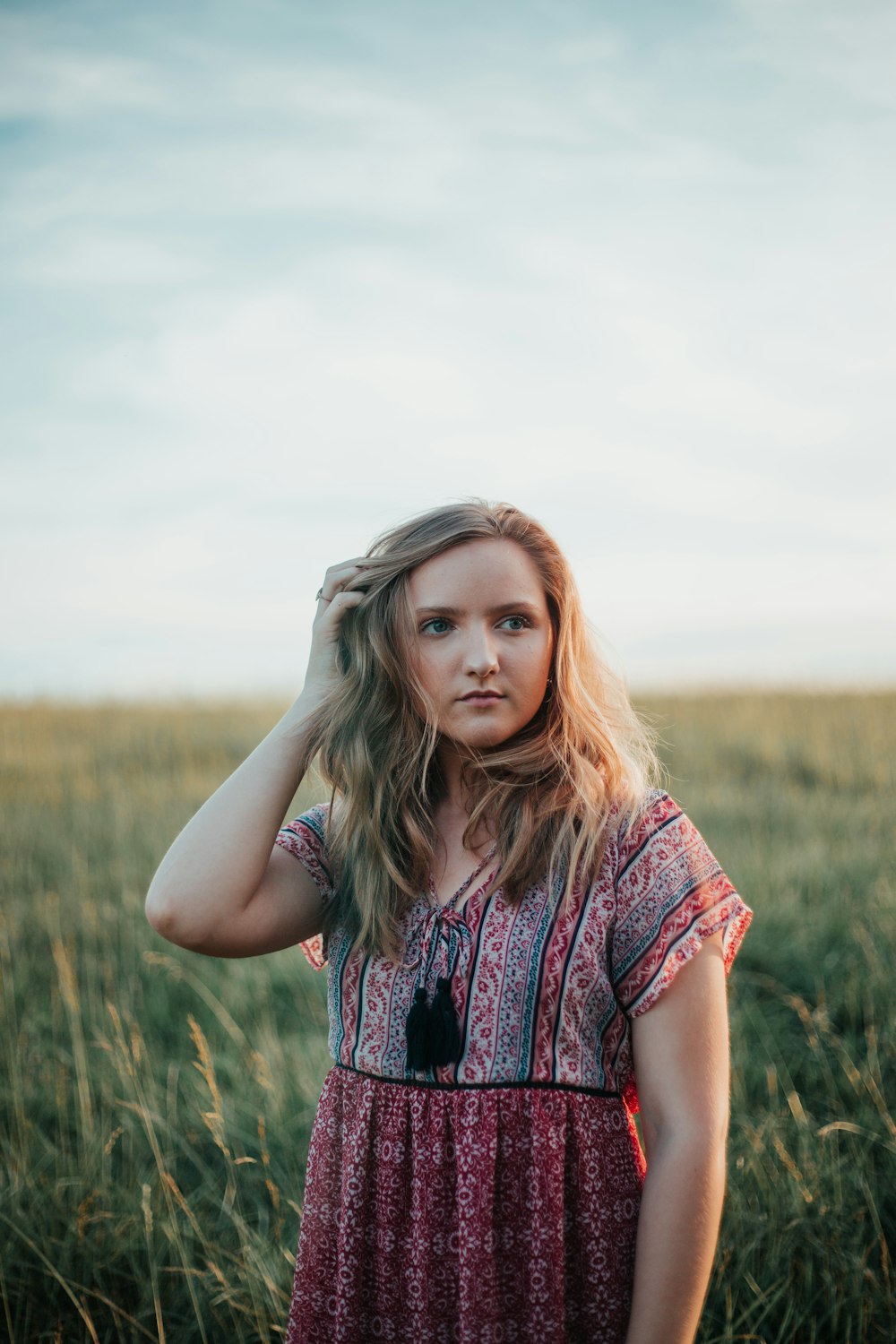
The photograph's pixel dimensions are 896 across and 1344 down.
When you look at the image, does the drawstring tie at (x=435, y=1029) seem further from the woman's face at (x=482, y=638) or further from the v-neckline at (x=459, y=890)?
the woman's face at (x=482, y=638)

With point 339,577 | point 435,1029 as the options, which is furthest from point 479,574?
point 435,1029

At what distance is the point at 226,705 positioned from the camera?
12.5m

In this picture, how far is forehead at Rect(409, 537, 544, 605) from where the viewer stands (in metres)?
1.60

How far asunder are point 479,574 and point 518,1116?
0.86m

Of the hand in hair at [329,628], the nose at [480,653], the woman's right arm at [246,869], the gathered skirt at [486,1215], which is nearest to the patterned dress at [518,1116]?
the gathered skirt at [486,1215]

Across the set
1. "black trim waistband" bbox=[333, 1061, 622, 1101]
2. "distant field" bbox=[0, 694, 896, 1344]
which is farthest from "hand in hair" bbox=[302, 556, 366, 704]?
"black trim waistband" bbox=[333, 1061, 622, 1101]

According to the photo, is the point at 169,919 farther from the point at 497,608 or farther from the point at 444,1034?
the point at 497,608

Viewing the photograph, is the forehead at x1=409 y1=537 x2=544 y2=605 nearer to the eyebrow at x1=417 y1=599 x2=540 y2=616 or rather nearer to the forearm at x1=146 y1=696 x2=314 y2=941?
the eyebrow at x1=417 y1=599 x2=540 y2=616

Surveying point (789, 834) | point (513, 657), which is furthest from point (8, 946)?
point (789, 834)

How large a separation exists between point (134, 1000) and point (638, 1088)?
11.6 ft

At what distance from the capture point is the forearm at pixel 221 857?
5.22 ft

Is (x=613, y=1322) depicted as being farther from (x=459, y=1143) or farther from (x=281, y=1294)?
(x=281, y=1294)

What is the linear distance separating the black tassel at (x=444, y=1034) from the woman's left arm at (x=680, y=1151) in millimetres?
284

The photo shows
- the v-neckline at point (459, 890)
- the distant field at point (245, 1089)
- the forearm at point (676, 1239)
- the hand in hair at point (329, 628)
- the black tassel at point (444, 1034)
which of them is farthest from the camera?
the distant field at point (245, 1089)
